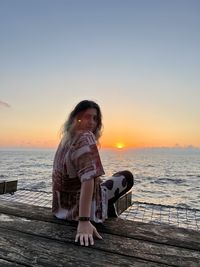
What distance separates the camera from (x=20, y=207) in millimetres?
2559

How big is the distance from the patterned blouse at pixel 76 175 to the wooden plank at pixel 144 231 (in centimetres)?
10

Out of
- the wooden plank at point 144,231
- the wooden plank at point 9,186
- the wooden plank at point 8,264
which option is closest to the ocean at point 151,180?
the wooden plank at point 9,186

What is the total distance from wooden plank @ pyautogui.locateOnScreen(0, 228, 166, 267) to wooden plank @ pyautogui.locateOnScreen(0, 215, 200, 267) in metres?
0.06

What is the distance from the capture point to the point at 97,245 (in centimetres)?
168

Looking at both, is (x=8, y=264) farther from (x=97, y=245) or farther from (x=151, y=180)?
(x=151, y=180)

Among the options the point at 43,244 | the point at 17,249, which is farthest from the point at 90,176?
the point at 17,249

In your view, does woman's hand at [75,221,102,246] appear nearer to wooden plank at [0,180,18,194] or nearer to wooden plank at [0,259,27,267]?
wooden plank at [0,259,27,267]

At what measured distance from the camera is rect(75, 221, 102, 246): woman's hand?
1704 millimetres

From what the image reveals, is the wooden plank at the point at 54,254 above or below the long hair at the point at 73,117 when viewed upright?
below

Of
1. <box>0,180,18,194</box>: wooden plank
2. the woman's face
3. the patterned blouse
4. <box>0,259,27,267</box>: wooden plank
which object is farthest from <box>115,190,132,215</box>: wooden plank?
<box>0,180,18,194</box>: wooden plank

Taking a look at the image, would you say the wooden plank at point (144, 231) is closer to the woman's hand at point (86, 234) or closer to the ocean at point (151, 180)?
the woman's hand at point (86, 234)

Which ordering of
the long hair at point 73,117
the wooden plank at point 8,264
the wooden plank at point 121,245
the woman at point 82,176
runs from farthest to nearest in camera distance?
the long hair at point 73,117
the woman at point 82,176
the wooden plank at point 121,245
the wooden plank at point 8,264

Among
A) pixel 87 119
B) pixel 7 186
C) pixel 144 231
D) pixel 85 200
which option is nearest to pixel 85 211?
pixel 85 200

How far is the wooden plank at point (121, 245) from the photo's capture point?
152 cm
